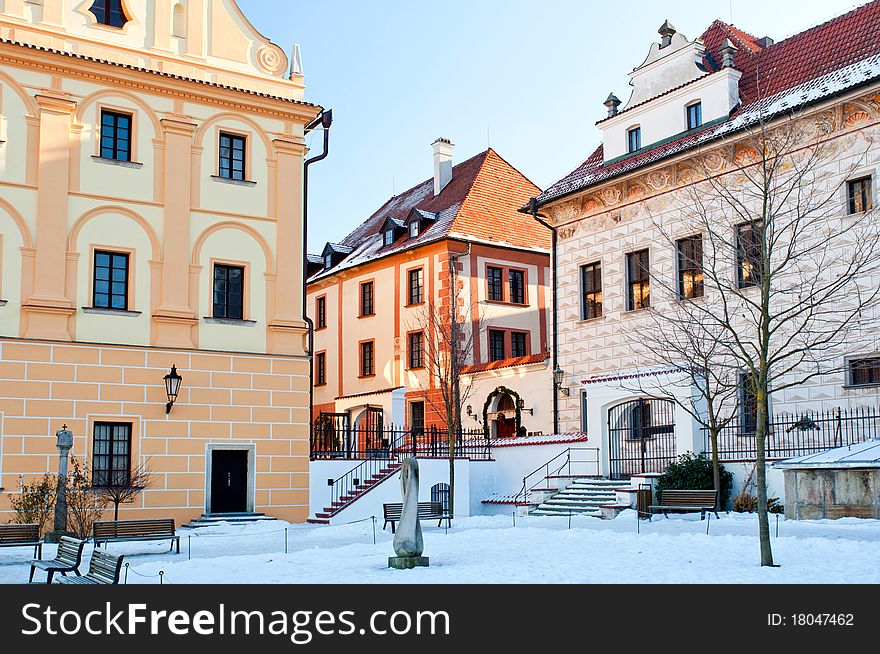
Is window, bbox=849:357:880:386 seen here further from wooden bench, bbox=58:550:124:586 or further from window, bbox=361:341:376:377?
window, bbox=361:341:376:377

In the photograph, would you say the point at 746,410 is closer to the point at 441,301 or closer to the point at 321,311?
the point at 441,301

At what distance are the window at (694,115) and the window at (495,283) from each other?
13.3 m

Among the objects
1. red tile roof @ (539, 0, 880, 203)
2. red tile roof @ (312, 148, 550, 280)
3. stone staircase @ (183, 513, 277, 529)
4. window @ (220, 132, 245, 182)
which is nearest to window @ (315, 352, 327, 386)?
red tile roof @ (312, 148, 550, 280)

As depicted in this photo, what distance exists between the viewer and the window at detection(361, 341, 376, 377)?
42000mm

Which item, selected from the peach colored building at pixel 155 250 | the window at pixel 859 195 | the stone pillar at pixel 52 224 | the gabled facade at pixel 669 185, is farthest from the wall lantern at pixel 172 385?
the window at pixel 859 195

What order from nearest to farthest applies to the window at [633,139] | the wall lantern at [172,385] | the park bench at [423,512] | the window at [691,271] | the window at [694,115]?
the park bench at [423,512], the wall lantern at [172,385], the window at [691,271], the window at [694,115], the window at [633,139]

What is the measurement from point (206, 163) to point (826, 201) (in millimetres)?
14355

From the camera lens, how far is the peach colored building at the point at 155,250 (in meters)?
23.0

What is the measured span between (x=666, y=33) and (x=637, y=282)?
7261 mm

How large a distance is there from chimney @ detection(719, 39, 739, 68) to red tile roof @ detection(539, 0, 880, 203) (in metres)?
0.49

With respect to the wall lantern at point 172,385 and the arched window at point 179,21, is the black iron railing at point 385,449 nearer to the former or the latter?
the wall lantern at point 172,385

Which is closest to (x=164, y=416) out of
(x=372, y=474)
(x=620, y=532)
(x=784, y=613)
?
(x=372, y=474)

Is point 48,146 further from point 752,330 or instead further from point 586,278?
point 752,330

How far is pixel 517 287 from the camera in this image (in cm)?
4066
